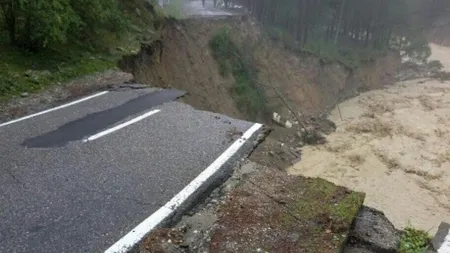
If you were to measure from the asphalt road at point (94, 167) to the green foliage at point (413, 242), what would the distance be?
9.88 ft

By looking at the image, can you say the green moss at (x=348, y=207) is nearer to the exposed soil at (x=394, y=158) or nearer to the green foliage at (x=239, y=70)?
the exposed soil at (x=394, y=158)

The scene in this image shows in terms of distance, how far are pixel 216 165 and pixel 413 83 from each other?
38.2 meters

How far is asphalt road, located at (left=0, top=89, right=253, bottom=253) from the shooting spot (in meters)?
4.82

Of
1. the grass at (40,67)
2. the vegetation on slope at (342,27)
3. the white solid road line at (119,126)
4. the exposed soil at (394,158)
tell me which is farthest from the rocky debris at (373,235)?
the vegetation on slope at (342,27)

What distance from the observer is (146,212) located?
520 cm

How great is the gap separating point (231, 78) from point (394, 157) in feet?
35.6

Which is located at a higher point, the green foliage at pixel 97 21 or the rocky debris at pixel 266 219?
the green foliage at pixel 97 21

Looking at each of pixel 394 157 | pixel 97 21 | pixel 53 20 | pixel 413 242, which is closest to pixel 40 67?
pixel 53 20

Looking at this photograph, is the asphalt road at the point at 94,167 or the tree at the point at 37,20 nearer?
the asphalt road at the point at 94,167

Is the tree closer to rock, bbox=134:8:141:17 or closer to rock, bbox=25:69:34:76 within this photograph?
rock, bbox=25:69:34:76

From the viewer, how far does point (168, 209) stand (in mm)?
5273

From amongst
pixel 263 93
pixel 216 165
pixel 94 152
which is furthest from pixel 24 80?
pixel 263 93

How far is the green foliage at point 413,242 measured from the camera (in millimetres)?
5117

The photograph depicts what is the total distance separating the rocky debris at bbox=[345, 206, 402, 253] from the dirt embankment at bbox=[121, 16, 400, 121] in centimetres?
947
